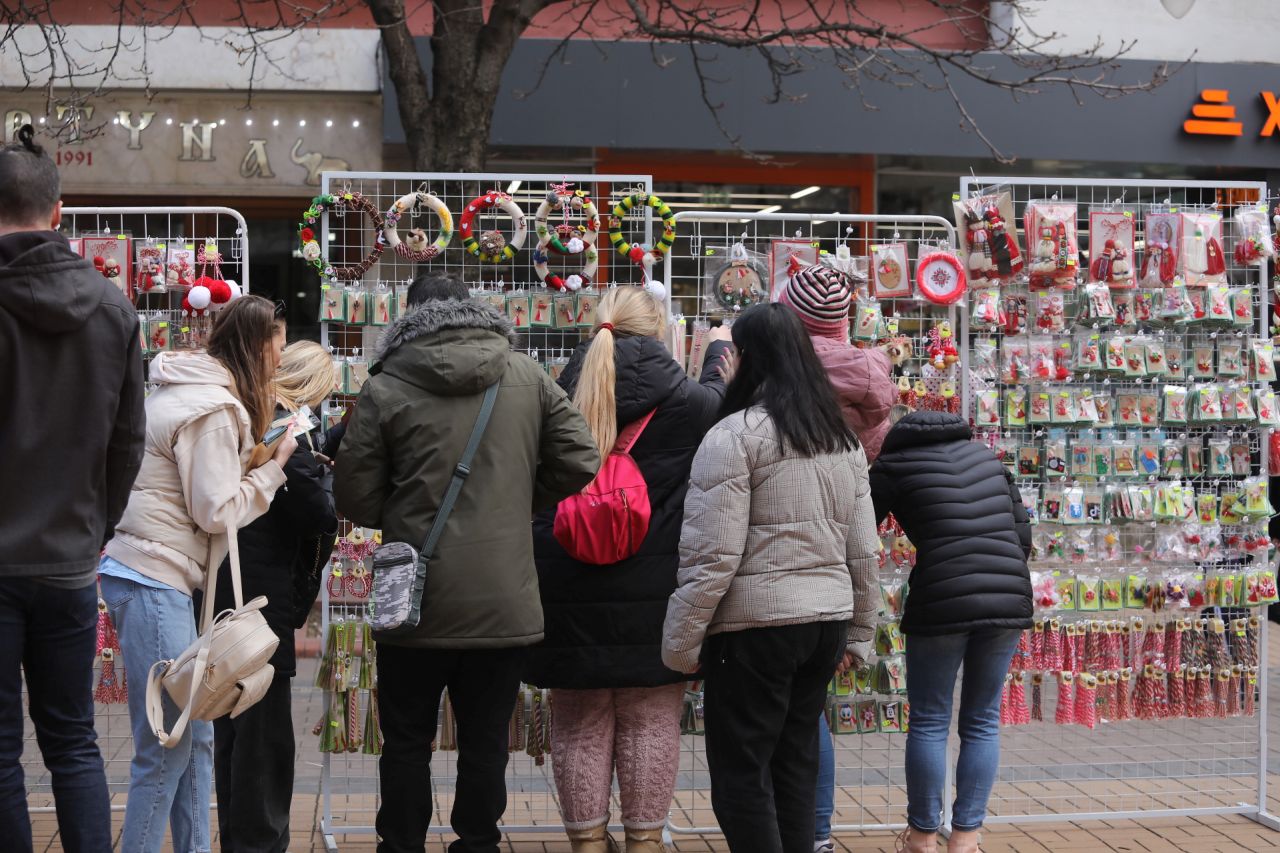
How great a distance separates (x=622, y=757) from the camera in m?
4.68

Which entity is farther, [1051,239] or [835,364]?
[1051,239]

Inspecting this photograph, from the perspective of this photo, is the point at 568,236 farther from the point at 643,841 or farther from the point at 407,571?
the point at 643,841

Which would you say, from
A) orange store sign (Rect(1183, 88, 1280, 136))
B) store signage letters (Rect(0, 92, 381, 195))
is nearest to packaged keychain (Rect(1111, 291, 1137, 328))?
orange store sign (Rect(1183, 88, 1280, 136))

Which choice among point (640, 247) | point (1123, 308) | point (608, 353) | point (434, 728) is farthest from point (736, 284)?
point (434, 728)

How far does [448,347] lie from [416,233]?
147 cm

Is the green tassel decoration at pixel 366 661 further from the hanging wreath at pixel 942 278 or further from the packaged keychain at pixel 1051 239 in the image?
the packaged keychain at pixel 1051 239

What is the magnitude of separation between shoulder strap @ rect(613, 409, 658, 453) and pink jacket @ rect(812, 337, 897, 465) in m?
0.67

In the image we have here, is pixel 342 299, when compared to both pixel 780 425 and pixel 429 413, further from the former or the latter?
pixel 780 425

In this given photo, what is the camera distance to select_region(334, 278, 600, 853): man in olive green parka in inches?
154

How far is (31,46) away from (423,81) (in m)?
4.12

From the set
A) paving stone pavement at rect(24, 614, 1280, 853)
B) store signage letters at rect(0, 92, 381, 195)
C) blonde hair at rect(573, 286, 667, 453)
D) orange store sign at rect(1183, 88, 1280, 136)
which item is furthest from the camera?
orange store sign at rect(1183, 88, 1280, 136)

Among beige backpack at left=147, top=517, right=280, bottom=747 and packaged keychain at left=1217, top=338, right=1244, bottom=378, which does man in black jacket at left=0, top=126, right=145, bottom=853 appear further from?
packaged keychain at left=1217, top=338, right=1244, bottom=378

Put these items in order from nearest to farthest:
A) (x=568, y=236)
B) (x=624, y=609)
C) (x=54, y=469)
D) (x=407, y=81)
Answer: (x=54, y=469), (x=624, y=609), (x=568, y=236), (x=407, y=81)

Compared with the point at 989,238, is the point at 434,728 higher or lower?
lower
